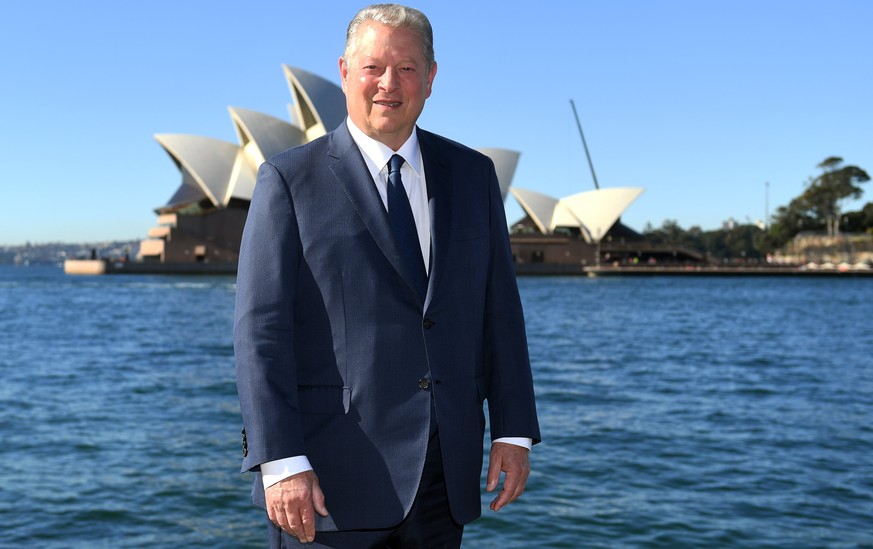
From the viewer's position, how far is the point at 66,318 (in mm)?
A: 25938

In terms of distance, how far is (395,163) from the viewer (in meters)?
1.82

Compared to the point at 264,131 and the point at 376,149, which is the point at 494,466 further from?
the point at 264,131

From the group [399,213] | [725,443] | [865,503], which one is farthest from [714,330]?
[399,213]

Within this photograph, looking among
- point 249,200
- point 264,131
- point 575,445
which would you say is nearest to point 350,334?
point 575,445

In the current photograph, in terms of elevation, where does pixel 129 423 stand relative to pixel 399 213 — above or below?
below

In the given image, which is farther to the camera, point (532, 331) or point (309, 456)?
point (532, 331)

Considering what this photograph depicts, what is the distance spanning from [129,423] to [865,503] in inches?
285

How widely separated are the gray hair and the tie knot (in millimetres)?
189

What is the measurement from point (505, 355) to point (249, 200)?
203 feet

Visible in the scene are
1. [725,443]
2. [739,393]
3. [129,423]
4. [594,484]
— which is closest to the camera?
[594,484]

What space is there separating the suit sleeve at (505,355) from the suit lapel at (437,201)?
135 millimetres

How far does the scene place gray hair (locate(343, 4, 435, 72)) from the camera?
175 cm

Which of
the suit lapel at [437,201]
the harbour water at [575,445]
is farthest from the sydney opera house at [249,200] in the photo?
the suit lapel at [437,201]

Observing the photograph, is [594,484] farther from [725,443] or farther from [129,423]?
[129,423]
